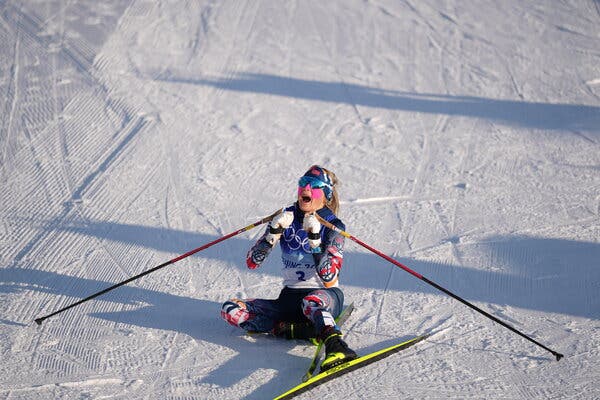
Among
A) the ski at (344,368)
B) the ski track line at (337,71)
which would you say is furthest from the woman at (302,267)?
the ski track line at (337,71)

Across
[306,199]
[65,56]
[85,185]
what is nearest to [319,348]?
[306,199]

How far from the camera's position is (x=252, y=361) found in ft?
16.5

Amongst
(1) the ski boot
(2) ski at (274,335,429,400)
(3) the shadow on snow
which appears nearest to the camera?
(2) ski at (274,335,429,400)

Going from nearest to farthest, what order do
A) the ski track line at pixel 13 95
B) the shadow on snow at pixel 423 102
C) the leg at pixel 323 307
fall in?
the leg at pixel 323 307, the ski track line at pixel 13 95, the shadow on snow at pixel 423 102

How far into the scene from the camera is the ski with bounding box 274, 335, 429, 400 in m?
4.57

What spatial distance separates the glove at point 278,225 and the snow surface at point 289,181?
2.32ft

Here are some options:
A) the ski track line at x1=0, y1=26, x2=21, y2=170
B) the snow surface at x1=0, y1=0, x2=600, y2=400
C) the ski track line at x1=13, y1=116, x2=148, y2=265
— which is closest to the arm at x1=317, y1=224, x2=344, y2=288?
the snow surface at x1=0, y1=0, x2=600, y2=400

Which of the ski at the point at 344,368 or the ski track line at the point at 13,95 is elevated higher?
the ski track line at the point at 13,95

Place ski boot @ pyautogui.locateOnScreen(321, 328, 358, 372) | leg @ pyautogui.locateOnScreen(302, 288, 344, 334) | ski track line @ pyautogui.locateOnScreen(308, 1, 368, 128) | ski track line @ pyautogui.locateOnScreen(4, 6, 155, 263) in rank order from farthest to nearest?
ski track line @ pyautogui.locateOnScreen(308, 1, 368, 128) < ski track line @ pyautogui.locateOnScreen(4, 6, 155, 263) < leg @ pyautogui.locateOnScreen(302, 288, 344, 334) < ski boot @ pyautogui.locateOnScreen(321, 328, 358, 372)

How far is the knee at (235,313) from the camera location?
5211 mm

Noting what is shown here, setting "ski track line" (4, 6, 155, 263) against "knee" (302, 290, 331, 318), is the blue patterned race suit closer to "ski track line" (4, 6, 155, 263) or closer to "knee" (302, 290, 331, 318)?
"knee" (302, 290, 331, 318)

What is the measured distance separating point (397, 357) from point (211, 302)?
5.20ft

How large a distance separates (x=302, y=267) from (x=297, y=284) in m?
0.13

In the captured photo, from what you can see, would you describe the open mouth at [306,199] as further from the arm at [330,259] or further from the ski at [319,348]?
the ski at [319,348]
